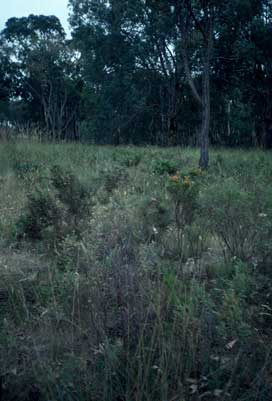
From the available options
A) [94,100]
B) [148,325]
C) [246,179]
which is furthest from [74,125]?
[148,325]

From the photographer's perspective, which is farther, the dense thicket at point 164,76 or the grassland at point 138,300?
the dense thicket at point 164,76

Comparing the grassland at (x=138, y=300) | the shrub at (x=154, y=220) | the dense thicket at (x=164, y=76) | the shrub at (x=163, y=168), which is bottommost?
the grassland at (x=138, y=300)

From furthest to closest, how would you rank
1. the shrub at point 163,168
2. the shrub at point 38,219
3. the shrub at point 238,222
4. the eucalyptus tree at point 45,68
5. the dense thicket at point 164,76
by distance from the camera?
the eucalyptus tree at point 45,68 → the dense thicket at point 164,76 → the shrub at point 163,168 → the shrub at point 38,219 → the shrub at point 238,222

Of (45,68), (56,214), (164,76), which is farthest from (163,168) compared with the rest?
(45,68)

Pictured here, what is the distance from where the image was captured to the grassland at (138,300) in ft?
7.97

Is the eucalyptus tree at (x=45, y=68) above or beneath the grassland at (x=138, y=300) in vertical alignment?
above

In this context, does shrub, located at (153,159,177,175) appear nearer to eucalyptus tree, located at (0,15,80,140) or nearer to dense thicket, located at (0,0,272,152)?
dense thicket, located at (0,0,272,152)

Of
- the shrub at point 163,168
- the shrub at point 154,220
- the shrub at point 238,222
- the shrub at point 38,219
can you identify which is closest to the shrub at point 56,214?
the shrub at point 38,219

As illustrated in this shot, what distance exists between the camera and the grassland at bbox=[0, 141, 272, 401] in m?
2.43

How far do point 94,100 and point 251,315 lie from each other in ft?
75.1

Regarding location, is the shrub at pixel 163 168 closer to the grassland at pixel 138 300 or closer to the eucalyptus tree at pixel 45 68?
the grassland at pixel 138 300

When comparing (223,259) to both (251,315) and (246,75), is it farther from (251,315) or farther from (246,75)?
(246,75)

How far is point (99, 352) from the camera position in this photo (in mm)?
2541

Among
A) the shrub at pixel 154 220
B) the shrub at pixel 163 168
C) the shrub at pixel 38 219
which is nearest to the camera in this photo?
the shrub at pixel 154 220
